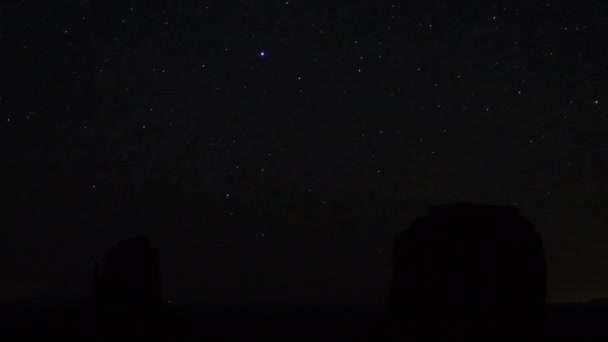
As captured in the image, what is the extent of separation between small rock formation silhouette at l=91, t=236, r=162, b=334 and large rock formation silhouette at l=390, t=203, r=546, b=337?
13.9 meters

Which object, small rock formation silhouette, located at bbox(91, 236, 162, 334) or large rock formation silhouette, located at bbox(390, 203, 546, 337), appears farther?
small rock formation silhouette, located at bbox(91, 236, 162, 334)

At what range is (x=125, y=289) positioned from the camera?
29109mm

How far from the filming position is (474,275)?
18.2 meters

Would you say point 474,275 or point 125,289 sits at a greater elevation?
point 474,275

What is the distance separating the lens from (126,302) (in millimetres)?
29000

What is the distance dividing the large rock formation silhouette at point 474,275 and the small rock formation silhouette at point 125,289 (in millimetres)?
13931

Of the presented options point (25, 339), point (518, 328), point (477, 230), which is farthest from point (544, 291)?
point (25, 339)

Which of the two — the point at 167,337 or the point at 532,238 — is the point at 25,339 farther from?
the point at 532,238

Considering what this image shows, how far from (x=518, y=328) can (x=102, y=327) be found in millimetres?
17784

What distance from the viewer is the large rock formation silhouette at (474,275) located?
18.2 m

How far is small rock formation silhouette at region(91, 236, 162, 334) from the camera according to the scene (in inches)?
1136

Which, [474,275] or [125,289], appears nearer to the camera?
[474,275]

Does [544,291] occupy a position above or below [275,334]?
above

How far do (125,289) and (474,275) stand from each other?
16525 mm
